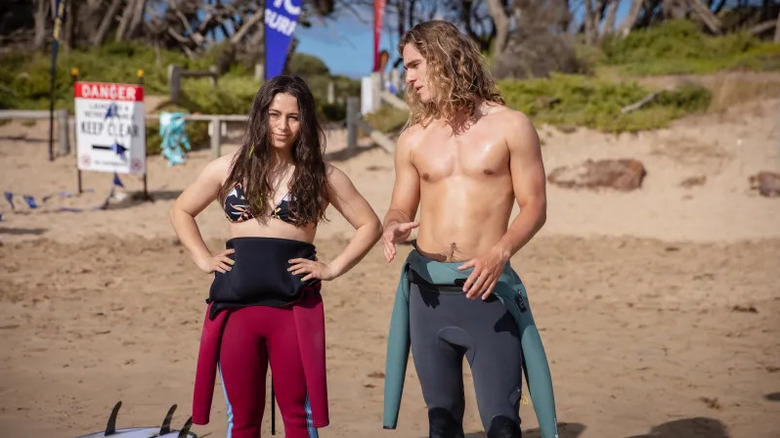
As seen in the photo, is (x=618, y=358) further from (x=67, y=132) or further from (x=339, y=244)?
(x=67, y=132)

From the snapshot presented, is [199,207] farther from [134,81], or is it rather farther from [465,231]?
[134,81]

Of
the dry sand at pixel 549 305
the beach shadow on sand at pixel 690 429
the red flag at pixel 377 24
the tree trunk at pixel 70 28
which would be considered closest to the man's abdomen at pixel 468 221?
the dry sand at pixel 549 305

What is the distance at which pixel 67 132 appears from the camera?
1580cm

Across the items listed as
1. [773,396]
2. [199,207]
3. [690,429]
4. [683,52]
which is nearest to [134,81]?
[683,52]

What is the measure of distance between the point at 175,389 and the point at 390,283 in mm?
3429

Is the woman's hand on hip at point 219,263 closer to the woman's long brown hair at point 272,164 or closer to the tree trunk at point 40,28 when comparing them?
the woman's long brown hair at point 272,164

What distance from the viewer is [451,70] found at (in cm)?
311

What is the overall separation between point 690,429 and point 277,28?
8.40 metres

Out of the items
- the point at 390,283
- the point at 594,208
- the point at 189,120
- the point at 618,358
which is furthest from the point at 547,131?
the point at 618,358

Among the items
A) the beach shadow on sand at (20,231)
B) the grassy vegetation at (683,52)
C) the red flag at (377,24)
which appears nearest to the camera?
the beach shadow on sand at (20,231)

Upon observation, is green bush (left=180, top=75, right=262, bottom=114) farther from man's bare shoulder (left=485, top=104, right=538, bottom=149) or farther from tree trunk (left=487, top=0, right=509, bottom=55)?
man's bare shoulder (left=485, top=104, right=538, bottom=149)

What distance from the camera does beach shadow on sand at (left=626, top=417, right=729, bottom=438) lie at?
16.1 feet

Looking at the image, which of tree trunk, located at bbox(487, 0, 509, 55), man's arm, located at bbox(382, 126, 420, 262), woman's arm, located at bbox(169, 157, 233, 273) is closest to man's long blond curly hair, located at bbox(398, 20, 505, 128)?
man's arm, located at bbox(382, 126, 420, 262)

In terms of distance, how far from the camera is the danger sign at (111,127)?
12.5 m
